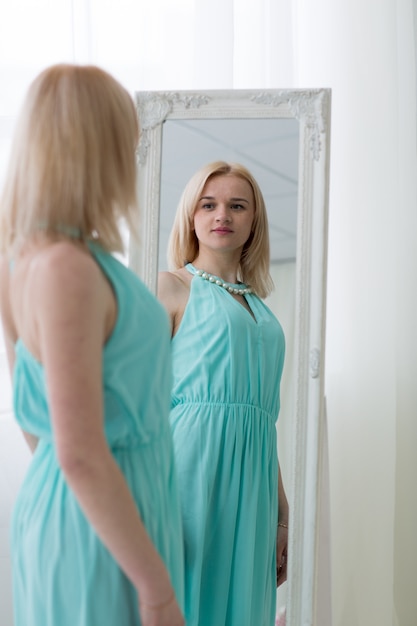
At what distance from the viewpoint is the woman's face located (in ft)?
5.79

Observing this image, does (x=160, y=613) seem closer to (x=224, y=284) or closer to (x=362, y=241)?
(x=224, y=284)

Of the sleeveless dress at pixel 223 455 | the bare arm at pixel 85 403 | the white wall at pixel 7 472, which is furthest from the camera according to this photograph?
the white wall at pixel 7 472

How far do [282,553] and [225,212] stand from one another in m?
0.74

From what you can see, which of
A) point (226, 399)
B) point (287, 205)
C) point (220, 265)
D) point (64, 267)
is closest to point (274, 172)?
point (287, 205)

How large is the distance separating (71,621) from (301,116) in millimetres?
1142

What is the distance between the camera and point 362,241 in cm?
228

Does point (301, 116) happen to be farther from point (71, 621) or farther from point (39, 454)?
point (71, 621)

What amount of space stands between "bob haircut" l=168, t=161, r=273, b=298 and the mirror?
0.02 metres

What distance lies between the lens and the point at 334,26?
2.26m

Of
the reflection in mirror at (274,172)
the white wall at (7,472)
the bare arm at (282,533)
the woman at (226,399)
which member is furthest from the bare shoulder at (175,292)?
the white wall at (7,472)

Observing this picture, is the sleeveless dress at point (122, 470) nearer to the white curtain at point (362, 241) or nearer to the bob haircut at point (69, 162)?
the bob haircut at point (69, 162)

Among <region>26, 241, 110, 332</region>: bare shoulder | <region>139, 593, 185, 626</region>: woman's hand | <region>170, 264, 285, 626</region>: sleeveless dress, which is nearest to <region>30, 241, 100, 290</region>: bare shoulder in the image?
<region>26, 241, 110, 332</region>: bare shoulder

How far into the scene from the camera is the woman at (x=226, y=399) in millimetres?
1664

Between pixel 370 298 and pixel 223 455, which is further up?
pixel 370 298
